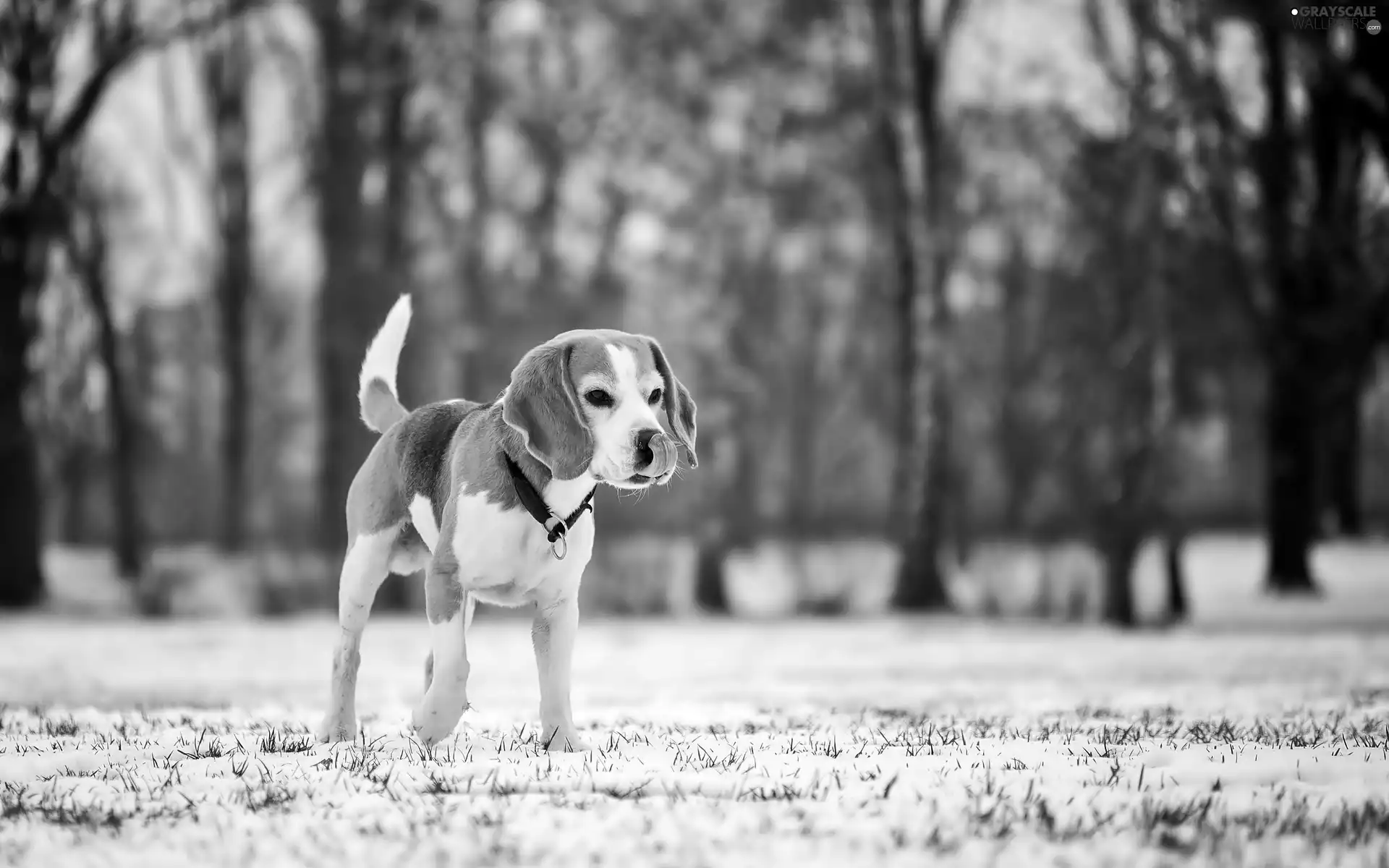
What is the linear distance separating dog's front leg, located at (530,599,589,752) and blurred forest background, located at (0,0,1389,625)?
9.11m

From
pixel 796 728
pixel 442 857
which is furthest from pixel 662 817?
pixel 796 728

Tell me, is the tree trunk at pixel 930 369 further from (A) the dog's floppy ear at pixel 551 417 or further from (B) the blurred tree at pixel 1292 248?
(A) the dog's floppy ear at pixel 551 417

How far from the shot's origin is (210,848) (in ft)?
13.2

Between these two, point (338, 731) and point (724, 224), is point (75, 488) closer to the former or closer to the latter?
point (724, 224)

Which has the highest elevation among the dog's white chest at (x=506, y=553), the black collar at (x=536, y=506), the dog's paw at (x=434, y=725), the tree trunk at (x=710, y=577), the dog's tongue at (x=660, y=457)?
the dog's tongue at (x=660, y=457)

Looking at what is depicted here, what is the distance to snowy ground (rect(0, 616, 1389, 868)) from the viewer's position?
158 inches

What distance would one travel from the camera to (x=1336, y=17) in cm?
1437

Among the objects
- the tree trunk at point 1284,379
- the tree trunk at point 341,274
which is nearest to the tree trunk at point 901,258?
the tree trunk at point 1284,379

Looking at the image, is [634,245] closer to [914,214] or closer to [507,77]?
[507,77]

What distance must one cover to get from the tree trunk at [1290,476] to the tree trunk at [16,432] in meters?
19.9

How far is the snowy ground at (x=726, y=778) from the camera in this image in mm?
4008

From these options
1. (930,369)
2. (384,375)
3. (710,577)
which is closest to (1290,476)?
(930,369)

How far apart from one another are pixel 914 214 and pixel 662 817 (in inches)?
614

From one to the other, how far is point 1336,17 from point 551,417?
12877 millimetres
